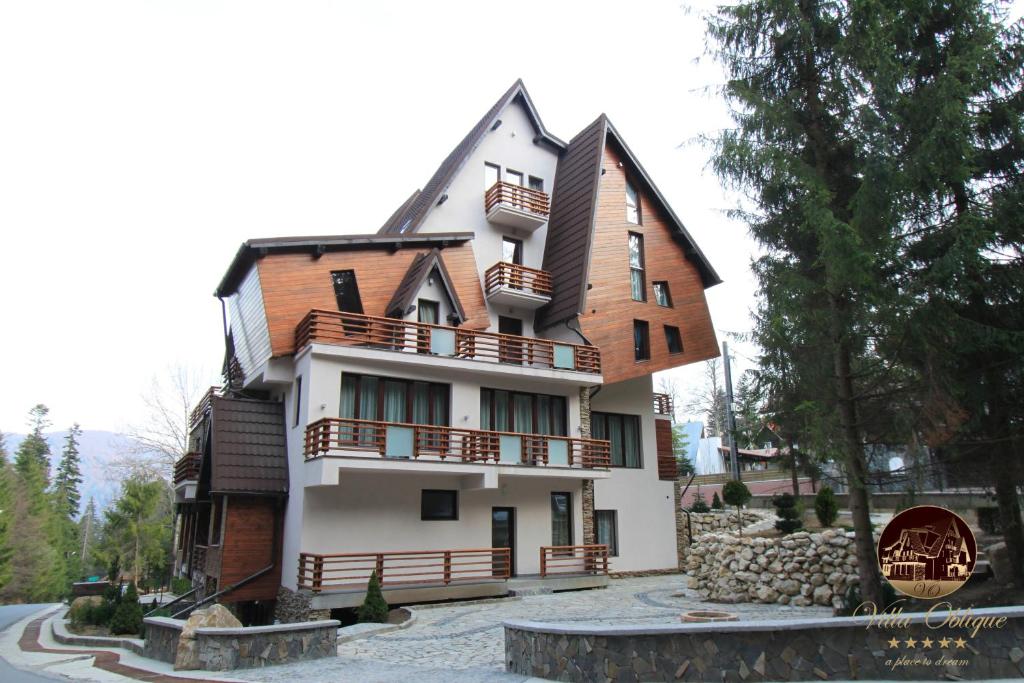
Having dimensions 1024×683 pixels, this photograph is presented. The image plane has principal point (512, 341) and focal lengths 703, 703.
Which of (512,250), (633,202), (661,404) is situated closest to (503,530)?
(661,404)

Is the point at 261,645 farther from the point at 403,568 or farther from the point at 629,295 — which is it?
the point at 629,295

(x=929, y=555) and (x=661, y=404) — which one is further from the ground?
(x=661, y=404)

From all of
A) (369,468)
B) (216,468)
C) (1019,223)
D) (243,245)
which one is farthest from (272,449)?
(1019,223)

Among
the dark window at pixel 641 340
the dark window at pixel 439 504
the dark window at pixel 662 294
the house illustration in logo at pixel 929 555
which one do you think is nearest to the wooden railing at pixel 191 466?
the dark window at pixel 439 504

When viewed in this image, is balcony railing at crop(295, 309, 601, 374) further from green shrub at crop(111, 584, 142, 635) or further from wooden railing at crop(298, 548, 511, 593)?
green shrub at crop(111, 584, 142, 635)

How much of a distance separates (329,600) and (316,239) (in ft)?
32.0

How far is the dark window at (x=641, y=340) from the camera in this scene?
939 inches

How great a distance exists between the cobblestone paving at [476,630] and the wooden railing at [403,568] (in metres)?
1.43

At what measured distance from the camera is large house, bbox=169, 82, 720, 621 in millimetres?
18656

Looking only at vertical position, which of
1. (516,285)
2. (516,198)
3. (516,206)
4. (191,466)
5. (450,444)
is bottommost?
(191,466)

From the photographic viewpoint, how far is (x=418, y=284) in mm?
20594

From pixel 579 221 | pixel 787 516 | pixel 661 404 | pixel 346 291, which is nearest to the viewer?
pixel 787 516

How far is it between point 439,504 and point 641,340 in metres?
8.95

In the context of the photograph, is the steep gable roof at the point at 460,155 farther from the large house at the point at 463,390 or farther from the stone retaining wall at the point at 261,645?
the stone retaining wall at the point at 261,645
